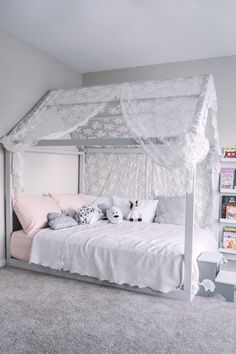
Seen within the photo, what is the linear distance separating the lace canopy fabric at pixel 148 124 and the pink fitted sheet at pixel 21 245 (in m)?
0.53

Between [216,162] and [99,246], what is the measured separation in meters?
1.90

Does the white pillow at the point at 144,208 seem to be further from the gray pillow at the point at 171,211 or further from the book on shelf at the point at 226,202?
the book on shelf at the point at 226,202

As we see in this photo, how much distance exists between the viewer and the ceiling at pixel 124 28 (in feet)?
9.23

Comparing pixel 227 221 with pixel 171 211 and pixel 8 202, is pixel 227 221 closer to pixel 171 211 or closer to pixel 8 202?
pixel 171 211

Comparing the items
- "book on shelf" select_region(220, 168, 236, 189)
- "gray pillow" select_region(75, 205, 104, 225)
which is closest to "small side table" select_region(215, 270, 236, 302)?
"book on shelf" select_region(220, 168, 236, 189)

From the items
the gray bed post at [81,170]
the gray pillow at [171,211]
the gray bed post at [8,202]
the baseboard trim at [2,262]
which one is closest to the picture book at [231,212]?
the gray pillow at [171,211]

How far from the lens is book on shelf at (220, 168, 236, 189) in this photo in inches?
158

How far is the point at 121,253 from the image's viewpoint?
113 inches

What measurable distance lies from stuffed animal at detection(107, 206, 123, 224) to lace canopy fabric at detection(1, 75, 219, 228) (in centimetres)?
64

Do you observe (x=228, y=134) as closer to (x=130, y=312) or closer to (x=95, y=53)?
(x=95, y=53)

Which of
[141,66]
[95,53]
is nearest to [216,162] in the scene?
[141,66]

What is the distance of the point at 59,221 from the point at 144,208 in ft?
4.03

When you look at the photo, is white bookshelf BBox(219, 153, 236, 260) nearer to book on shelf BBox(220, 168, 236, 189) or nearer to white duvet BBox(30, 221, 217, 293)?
Answer: book on shelf BBox(220, 168, 236, 189)

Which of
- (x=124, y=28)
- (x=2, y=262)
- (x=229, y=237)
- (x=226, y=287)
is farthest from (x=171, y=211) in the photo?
(x=124, y=28)
